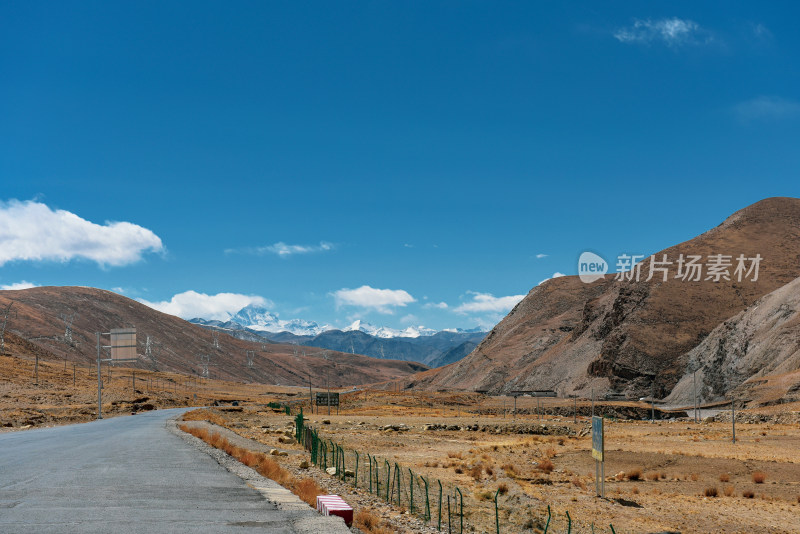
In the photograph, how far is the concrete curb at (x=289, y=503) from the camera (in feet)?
48.0

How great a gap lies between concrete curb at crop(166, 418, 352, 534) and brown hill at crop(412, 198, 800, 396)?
282ft

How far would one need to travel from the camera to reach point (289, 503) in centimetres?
1819

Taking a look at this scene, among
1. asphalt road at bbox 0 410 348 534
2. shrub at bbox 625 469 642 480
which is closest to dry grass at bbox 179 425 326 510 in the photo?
asphalt road at bbox 0 410 348 534

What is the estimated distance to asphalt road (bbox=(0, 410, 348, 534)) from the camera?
14.1m

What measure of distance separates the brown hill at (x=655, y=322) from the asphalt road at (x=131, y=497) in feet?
293

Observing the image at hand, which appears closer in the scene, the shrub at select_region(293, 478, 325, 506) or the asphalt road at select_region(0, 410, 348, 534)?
the asphalt road at select_region(0, 410, 348, 534)

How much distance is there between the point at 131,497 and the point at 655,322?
11941 centimetres

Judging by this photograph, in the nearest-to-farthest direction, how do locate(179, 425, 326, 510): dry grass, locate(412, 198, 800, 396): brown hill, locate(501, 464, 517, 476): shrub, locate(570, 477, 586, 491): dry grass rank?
1. locate(179, 425, 326, 510): dry grass
2. locate(570, 477, 586, 491): dry grass
3. locate(501, 464, 517, 476): shrub
4. locate(412, 198, 800, 396): brown hill

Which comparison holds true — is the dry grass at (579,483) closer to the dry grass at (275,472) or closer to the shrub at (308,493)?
the dry grass at (275,472)

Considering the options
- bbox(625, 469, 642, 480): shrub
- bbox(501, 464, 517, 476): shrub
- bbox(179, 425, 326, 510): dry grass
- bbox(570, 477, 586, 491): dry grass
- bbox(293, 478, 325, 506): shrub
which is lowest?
bbox(501, 464, 517, 476): shrub

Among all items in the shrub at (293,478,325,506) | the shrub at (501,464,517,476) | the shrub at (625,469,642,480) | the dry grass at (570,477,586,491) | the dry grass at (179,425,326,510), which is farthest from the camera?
the shrub at (501,464,517,476)

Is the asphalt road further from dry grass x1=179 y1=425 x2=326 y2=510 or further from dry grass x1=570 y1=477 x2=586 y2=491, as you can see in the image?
dry grass x1=570 y1=477 x2=586 y2=491

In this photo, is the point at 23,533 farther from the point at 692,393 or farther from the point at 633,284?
the point at 633,284

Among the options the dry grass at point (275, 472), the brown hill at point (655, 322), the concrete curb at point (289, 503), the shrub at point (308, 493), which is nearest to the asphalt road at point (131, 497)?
the concrete curb at point (289, 503)
